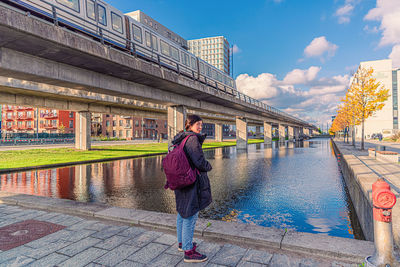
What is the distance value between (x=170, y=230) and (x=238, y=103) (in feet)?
84.3

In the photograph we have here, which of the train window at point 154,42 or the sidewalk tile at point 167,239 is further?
the train window at point 154,42

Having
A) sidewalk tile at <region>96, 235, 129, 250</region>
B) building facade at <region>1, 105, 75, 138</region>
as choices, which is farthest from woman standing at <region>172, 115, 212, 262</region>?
building facade at <region>1, 105, 75, 138</region>

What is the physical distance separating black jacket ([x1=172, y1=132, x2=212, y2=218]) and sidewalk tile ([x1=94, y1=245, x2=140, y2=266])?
115cm

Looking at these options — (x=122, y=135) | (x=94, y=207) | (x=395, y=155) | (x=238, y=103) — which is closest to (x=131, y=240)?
(x=94, y=207)

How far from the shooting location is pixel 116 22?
15328 mm

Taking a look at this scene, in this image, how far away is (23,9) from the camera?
10.0m

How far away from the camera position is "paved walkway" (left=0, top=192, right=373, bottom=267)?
3500 mm

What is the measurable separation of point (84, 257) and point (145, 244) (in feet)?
3.05

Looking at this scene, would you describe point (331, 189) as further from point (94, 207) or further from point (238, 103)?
point (238, 103)

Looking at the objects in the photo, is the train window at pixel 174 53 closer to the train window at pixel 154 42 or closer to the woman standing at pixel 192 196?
the train window at pixel 154 42

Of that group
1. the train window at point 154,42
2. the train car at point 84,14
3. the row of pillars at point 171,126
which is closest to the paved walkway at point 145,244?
the train car at point 84,14

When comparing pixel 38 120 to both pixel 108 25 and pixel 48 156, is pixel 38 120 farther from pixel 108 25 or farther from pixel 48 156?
pixel 108 25

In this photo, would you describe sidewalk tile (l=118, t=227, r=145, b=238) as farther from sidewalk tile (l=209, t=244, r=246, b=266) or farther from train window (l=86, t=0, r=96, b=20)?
train window (l=86, t=0, r=96, b=20)

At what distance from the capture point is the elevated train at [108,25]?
417 inches
